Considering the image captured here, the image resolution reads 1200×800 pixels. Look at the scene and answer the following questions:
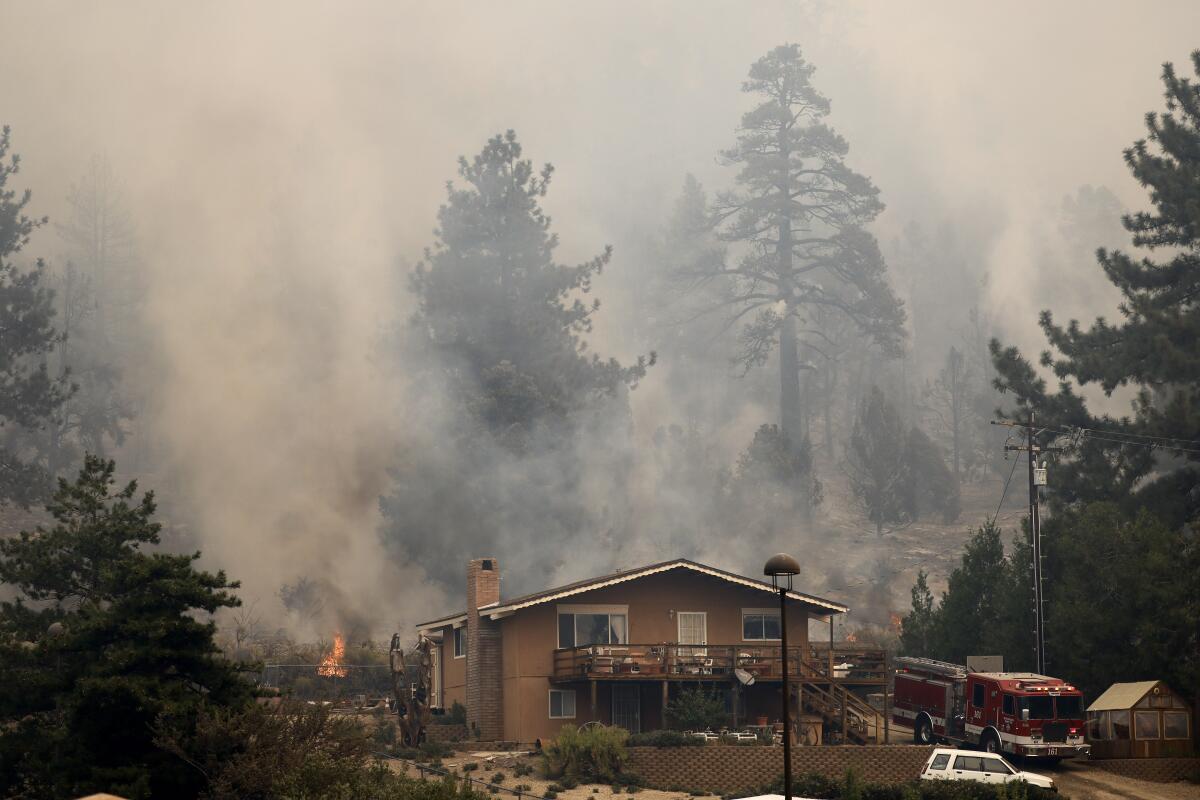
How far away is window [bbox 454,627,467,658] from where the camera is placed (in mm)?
55656

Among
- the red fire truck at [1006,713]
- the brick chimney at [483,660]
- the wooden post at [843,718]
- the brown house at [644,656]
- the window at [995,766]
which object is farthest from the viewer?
the brick chimney at [483,660]

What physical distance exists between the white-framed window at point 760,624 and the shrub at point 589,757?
30.0 feet

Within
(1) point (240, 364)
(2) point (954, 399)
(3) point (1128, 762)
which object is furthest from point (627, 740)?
(2) point (954, 399)

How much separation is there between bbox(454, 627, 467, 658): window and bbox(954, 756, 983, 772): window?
1890 centimetres

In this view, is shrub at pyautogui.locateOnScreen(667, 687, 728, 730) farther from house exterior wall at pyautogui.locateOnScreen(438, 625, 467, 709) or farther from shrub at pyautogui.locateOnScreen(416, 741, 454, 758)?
house exterior wall at pyautogui.locateOnScreen(438, 625, 467, 709)

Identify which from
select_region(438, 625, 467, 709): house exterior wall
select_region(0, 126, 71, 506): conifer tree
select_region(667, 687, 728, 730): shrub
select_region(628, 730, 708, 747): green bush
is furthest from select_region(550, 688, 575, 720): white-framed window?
select_region(0, 126, 71, 506): conifer tree

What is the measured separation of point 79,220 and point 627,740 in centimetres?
9767

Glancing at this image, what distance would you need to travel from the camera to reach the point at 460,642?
185 feet

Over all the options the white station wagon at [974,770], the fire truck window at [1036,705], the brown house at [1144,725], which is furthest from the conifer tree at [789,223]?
the white station wagon at [974,770]

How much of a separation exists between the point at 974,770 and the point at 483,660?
17219mm

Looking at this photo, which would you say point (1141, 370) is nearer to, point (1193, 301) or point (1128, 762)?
point (1193, 301)

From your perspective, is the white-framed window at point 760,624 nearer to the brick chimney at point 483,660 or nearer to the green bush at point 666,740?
the green bush at point 666,740

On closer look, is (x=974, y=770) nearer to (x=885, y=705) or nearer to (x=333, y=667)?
(x=885, y=705)

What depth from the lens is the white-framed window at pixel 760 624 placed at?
176ft
